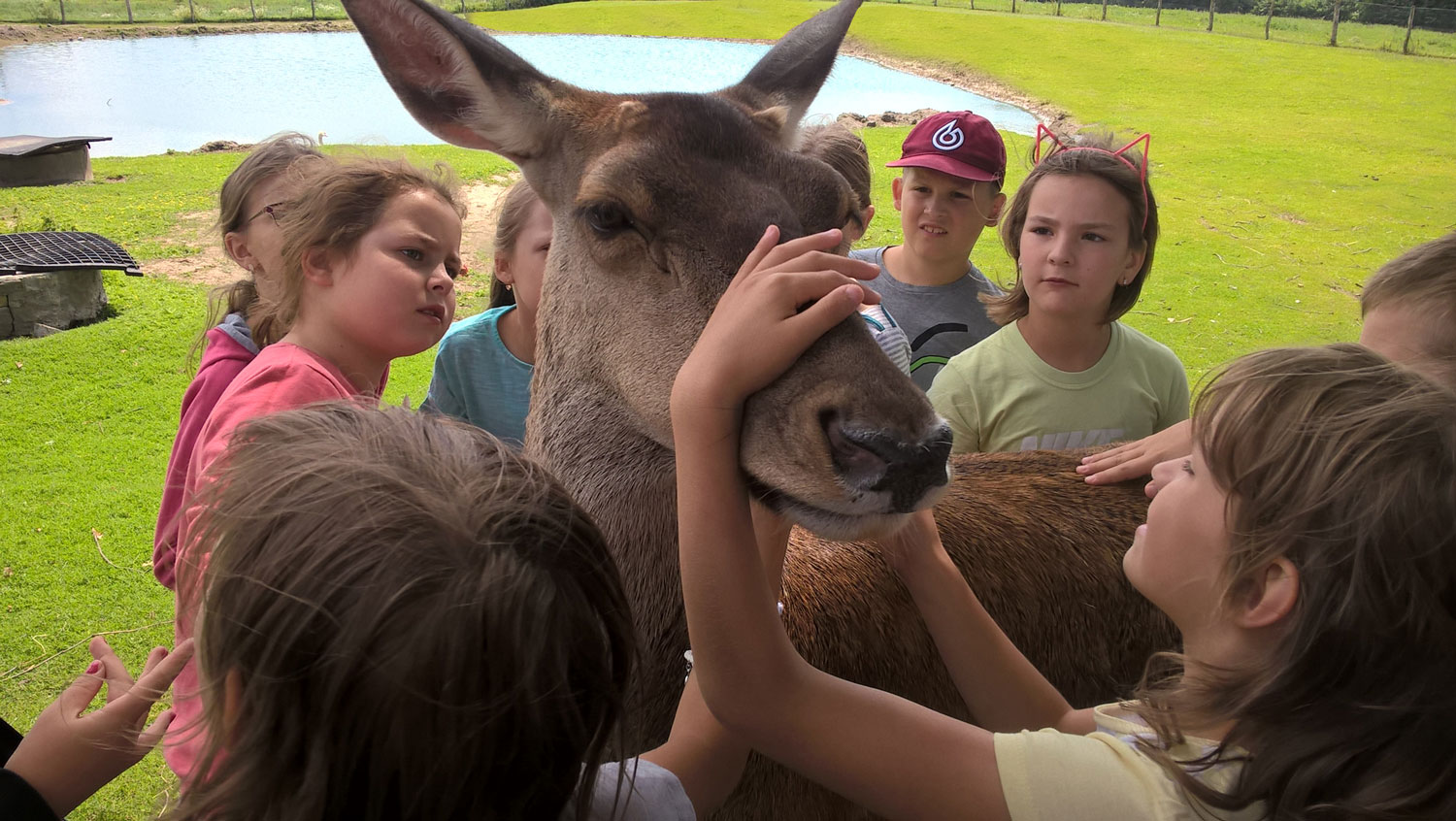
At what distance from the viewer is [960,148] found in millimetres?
4855

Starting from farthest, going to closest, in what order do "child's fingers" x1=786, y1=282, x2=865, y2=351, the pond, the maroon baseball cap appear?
the pond < the maroon baseball cap < "child's fingers" x1=786, y1=282, x2=865, y2=351

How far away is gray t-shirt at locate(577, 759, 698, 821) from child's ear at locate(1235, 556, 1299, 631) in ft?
3.63

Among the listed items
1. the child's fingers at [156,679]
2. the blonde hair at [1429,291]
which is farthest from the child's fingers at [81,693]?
the blonde hair at [1429,291]

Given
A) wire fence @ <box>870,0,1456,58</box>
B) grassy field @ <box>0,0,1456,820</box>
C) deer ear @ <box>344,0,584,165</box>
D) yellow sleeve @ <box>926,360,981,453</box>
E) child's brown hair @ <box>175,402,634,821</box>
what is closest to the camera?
child's brown hair @ <box>175,402,634,821</box>

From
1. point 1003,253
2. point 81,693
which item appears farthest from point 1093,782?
point 1003,253

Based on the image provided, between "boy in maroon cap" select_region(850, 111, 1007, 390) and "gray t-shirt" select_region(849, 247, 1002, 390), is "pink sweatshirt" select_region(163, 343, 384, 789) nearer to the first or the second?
"boy in maroon cap" select_region(850, 111, 1007, 390)

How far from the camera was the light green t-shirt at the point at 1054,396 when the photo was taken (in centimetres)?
414

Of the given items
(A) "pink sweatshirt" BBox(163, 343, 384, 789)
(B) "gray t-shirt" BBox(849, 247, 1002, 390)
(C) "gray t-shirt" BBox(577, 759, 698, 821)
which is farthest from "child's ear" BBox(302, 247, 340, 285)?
(B) "gray t-shirt" BBox(849, 247, 1002, 390)

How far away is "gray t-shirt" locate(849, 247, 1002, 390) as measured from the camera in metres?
5.13

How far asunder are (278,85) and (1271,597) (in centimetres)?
3897

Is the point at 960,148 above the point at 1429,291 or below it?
above

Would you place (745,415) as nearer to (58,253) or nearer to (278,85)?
(58,253)

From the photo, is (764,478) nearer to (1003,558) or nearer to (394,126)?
(1003,558)

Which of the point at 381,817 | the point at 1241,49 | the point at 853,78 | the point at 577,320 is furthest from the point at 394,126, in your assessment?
the point at 1241,49
